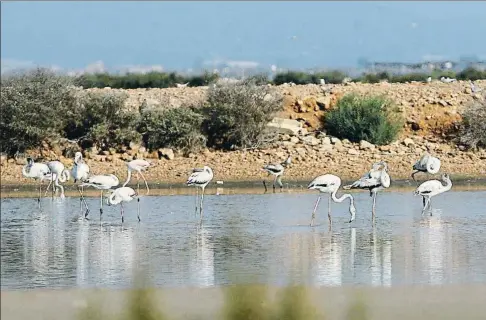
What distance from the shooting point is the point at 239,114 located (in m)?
31.1

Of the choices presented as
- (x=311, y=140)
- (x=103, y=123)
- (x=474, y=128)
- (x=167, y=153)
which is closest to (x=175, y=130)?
(x=167, y=153)

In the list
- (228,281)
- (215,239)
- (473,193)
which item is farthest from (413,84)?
(228,281)

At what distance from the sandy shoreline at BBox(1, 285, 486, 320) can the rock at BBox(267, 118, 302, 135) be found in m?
19.6

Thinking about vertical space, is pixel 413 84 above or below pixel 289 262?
above

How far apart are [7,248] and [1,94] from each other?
16.0m

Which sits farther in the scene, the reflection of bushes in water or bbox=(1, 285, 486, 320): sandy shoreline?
bbox=(1, 285, 486, 320): sandy shoreline

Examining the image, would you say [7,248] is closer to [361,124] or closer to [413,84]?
[361,124]

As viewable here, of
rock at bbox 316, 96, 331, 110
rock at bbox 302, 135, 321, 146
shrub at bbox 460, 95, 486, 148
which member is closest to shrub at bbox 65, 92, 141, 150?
rock at bbox 302, 135, 321, 146

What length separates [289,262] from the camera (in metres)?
13.8

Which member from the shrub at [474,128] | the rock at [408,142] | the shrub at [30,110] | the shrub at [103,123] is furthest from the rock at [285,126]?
the shrub at [30,110]

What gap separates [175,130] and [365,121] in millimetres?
5412

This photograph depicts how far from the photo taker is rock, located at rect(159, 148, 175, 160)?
29.7 m

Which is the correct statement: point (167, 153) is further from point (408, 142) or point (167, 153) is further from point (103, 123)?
point (408, 142)

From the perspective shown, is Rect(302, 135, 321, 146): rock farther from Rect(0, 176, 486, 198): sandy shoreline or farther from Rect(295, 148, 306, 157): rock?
Rect(0, 176, 486, 198): sandy shoreline
